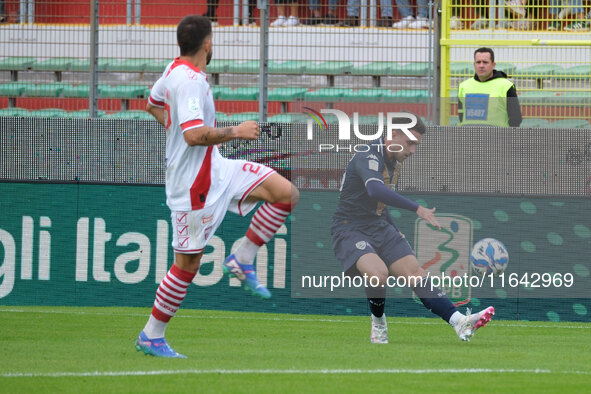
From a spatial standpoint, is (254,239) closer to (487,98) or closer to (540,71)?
(487,98)

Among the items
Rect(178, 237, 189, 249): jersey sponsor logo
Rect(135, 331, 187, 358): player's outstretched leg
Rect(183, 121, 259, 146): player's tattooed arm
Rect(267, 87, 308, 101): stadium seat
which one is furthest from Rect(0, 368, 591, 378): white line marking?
Rect(267, 87, 308, 101): stadium seat

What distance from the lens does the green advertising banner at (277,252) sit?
10.6 m

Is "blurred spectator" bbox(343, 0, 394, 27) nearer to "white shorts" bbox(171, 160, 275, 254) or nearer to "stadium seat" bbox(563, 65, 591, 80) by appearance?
"stadium seat" bbox(563, 65, 591, 80)

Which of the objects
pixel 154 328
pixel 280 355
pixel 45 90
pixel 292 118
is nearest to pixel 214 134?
pixel 154 328

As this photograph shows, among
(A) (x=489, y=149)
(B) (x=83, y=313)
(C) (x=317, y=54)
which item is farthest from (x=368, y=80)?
(B) (x=83, y=313)

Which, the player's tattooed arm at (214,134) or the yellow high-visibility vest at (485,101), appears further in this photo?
the yellow high-visibility vest at (485,101)

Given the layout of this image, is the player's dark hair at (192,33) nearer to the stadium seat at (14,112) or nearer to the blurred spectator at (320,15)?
Answer: the blurred spectator at (320,15)

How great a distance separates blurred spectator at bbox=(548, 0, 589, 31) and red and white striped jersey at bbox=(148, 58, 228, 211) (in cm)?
635

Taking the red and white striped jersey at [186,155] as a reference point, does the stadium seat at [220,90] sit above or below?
above

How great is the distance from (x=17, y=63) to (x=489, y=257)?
637cm

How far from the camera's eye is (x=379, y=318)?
27.7 feet

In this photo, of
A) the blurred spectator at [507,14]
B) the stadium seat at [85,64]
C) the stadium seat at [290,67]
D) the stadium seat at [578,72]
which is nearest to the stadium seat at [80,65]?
the stadium seat at [85,64]

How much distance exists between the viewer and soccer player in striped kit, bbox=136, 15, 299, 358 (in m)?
6.88

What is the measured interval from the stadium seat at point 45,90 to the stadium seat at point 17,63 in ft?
1.18
